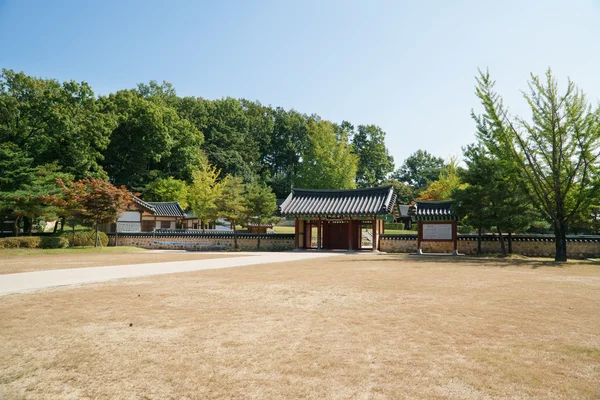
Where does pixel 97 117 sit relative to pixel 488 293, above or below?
above

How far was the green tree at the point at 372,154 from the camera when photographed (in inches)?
2488

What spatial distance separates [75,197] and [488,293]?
2690cm

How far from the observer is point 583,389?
11.8ft

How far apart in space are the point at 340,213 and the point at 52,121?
24.7m

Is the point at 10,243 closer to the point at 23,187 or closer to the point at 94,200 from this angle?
the point at 23,187

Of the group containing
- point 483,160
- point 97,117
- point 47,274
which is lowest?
point 47,274

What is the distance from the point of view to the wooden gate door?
29.1 meters

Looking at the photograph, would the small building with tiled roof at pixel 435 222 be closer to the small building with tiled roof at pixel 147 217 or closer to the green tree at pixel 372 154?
the small building with tiled roof at pixel 147 217

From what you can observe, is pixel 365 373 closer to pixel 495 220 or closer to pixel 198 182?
pixel 495 220

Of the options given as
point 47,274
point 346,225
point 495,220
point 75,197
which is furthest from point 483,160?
point 75,197

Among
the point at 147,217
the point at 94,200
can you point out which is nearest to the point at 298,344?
the point at 94,200

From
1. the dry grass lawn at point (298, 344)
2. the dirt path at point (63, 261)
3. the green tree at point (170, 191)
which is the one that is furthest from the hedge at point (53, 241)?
the dry grass lawn at point (298, 344)

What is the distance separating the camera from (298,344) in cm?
493

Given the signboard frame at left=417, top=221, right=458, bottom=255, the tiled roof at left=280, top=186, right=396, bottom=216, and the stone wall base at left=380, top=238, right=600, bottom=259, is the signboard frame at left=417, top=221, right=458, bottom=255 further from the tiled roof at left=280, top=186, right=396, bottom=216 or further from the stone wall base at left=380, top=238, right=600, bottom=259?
the tiled roof at left=280, top=186, right=396, bottom=216
